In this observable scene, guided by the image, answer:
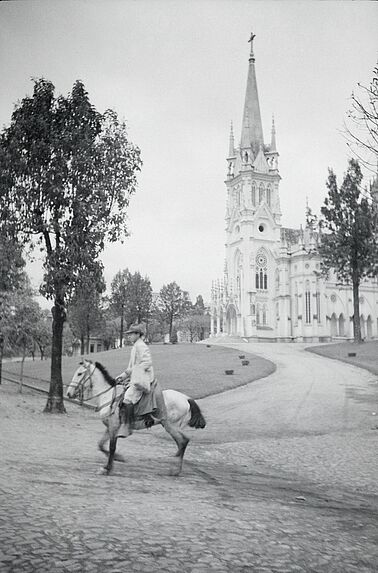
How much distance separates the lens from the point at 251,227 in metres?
87.4

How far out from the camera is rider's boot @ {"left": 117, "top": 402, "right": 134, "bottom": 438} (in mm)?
9133

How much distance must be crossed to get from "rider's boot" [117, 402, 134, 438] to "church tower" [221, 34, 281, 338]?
73.1m

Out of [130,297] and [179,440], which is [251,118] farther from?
[179,440]

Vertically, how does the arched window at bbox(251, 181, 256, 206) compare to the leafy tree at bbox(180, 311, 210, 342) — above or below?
above

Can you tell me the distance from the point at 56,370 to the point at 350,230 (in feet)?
113

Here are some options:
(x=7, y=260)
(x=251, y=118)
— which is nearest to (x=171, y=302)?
(x=251, y=118)

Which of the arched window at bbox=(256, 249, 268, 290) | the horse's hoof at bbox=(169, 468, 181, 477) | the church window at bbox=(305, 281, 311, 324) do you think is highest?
the arched window at bbox=(256, 249, 268, 290)

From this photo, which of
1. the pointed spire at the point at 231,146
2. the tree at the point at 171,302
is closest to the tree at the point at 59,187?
the tree at the point at 171,302

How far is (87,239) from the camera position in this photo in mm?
19609

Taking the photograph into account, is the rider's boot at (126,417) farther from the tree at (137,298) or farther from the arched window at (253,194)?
the arched window at (253,194)

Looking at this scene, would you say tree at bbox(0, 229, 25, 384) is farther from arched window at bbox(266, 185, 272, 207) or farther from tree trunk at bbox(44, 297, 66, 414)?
arched window at bbox(266, 185, 272, 207)

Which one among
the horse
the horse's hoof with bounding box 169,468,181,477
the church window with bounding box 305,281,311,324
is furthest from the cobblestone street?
the church window with bounding box 305,281,311,324

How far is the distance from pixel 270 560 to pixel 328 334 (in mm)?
77489

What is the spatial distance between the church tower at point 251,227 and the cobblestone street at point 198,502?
228 ft
